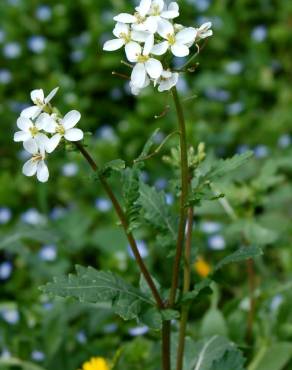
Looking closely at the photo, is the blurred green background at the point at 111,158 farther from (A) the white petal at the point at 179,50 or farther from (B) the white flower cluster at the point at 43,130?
(A) the white petal at the point at 179,50

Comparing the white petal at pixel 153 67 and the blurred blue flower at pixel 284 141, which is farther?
the blurred blue flower at pixel 284 141

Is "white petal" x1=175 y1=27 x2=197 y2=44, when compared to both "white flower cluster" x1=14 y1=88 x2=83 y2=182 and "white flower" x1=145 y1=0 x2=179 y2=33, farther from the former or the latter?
"white flower cluster" x1=14 y1=88 x2=83 y2=182

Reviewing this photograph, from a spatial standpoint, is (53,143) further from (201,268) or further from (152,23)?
(201,268)

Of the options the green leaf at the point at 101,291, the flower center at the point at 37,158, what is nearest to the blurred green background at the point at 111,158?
the flower center at the point at 37,158

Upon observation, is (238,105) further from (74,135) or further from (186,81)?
(74,135)

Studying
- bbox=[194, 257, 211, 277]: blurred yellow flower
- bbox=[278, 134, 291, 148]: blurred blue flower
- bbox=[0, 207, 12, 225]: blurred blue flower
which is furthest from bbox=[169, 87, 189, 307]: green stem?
bbox=[278, 134, 291, 148]: blurred blue flower

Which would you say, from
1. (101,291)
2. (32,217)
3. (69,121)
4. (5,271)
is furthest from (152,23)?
(32,217)

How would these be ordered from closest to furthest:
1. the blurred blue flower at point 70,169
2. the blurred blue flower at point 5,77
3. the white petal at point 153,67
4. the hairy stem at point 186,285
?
the white petal at point 153,67
the hairy stem at point 186,285
the blurred blue flower at point 70,169
the blurred blue flower at point 5,77
